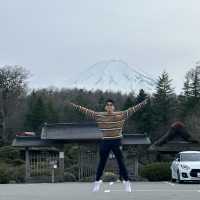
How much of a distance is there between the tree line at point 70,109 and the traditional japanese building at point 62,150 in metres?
23.3

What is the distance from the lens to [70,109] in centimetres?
7706

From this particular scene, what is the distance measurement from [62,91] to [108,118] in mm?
80915

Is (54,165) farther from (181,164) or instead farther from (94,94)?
(94,94)

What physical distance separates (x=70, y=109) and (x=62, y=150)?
104 ft

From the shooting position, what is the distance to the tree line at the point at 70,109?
240 feet

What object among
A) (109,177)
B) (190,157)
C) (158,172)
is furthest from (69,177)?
(190,157)

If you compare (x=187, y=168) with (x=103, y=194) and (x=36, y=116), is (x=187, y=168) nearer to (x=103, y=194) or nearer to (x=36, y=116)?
(x=103, y=194)

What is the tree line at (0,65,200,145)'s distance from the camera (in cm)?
7325

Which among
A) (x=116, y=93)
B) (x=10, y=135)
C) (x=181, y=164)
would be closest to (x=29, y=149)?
(x=181, y=164)

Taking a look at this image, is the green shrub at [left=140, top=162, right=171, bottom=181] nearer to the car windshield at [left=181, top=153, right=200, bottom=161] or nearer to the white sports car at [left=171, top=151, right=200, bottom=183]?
the white sports car at [left=171, top=151, right=200, bottom=183]

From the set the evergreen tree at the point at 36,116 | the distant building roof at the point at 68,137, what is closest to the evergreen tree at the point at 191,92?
the evergreen tree at the point at 36,116

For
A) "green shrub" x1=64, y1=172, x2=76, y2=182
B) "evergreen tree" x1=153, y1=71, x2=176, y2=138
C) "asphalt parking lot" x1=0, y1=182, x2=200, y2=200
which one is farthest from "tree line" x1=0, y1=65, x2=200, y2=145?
"asphalt parking lot" x1=0, y1=182, x2=200, y2=200

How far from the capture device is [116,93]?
9731 centimetres

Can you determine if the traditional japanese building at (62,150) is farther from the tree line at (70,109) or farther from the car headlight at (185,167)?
the tree line at (70,109)
